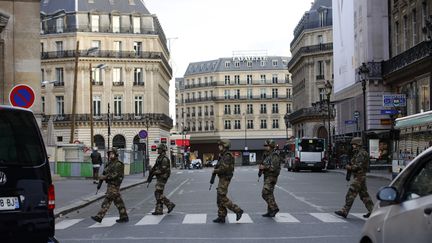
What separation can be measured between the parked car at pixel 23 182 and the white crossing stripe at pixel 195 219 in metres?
7.38

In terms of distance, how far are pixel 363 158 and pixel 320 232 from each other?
3125mm

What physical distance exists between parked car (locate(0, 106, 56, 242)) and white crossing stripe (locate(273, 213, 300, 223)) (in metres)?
8.06

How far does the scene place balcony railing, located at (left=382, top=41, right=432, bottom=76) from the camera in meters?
41.1

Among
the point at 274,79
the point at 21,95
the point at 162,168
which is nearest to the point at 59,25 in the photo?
the point at 274,79

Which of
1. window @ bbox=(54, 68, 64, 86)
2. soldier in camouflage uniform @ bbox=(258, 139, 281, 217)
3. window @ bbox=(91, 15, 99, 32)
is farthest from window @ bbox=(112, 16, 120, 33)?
soldier in camouflage uniform @ bbox=(258, 139, 281, 217)

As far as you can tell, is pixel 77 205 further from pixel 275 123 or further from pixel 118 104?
pixel 275 123

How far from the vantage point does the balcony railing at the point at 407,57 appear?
41094 mm

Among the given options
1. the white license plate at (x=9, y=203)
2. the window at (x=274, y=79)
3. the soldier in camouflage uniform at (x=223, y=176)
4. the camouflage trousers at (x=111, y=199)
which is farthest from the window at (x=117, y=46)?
the white license plate at (x=9, y=203)

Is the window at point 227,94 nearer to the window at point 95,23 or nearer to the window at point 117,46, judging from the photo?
the window at point 117,46

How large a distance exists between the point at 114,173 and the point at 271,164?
3.66 m

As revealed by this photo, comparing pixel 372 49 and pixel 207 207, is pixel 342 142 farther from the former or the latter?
pixel 207 207

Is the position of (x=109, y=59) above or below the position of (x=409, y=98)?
above

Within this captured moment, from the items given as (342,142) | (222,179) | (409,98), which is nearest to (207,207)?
(222,179)

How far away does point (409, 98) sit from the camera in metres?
46.7
